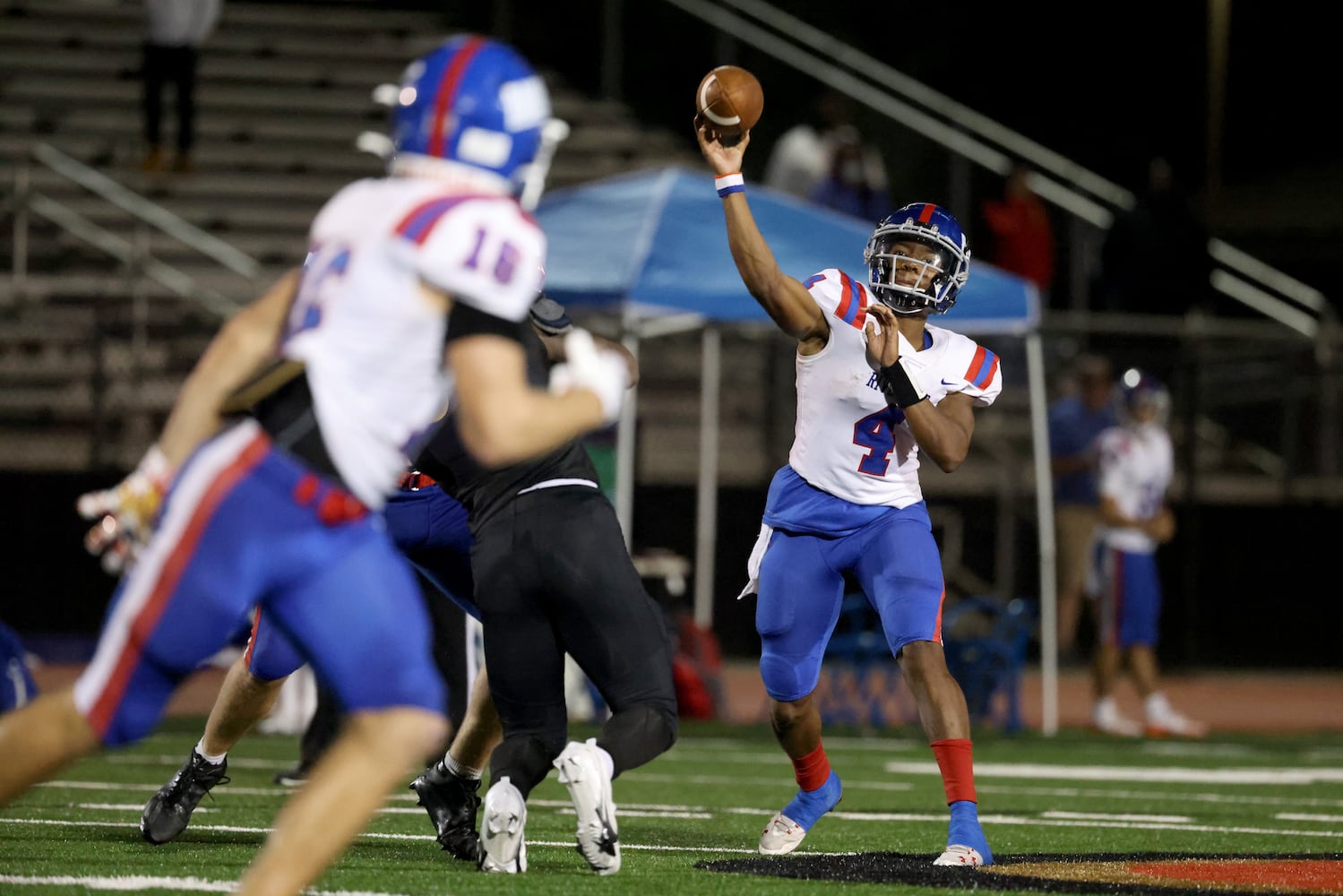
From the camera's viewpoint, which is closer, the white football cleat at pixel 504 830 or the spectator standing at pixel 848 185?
the white football cleat at pixel 504 830

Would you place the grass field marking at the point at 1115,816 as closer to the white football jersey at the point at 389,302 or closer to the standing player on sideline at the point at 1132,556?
the white football jersey at the point at 389,302

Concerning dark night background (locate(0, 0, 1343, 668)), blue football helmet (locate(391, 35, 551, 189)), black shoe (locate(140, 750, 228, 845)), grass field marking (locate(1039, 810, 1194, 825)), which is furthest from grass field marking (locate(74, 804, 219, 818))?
dark night background (locate(0, 0, 1343, 668))

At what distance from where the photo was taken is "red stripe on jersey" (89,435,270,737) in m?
3.58

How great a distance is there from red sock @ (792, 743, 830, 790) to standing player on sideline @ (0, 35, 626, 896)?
2517 millimetres

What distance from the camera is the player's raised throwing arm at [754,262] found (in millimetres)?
5703

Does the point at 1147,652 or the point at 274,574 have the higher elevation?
the point at 274,574

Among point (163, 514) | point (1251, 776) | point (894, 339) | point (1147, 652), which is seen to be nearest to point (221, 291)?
point (1147, 652)

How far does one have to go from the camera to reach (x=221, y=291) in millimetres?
14883

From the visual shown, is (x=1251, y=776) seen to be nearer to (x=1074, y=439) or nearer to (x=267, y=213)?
(x=1074, y=439)

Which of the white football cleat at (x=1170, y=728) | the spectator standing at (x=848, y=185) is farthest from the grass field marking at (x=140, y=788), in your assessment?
the spectator standing at (x=848, y=185)

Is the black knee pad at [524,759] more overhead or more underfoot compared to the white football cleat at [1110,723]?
more overhead

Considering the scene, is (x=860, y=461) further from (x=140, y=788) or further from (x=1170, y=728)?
(x=1170, y=728)

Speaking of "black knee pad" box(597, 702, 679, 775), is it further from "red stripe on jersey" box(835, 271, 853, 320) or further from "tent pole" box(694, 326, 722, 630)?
"tent pole" box(694, 326, 722, 630)

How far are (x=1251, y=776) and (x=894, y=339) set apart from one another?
4.50 m
